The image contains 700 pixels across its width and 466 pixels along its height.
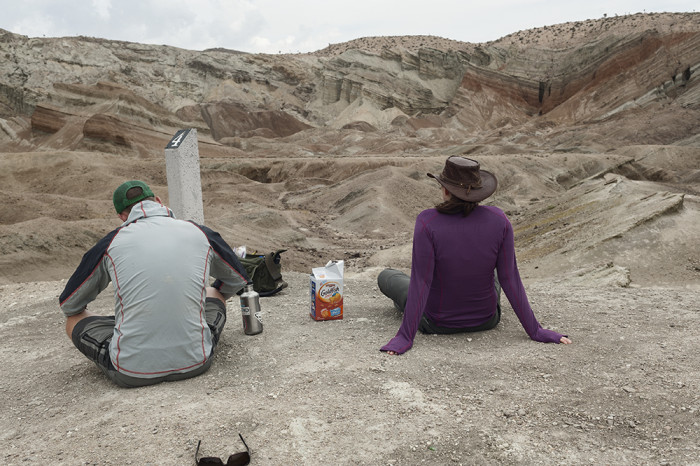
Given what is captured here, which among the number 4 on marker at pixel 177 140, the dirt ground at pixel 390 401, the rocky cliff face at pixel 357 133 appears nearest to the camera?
the dirt ground at pixel 390 401

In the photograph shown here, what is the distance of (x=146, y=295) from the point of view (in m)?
3.13

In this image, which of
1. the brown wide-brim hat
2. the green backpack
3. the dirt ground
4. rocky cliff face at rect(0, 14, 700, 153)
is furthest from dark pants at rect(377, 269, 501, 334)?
rocky cliff face at rect(0, 14, 700, 153)

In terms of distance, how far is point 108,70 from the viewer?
1839 inches

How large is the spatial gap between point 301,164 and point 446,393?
23979 millimetres

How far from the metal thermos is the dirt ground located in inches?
3.9

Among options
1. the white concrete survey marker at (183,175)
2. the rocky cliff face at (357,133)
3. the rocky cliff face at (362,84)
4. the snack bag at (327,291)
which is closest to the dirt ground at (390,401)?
the snack bag at (327,291)

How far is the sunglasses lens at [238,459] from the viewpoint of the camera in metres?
2.33

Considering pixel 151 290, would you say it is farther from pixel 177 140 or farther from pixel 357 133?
pixel 357 133

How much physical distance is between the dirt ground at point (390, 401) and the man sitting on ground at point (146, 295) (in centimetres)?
16

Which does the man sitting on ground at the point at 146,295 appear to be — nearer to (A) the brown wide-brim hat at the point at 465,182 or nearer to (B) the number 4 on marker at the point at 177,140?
(A) the brown wide-brim hat at the point at 465,182

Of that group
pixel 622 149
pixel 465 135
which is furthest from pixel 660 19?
pixel 622 149

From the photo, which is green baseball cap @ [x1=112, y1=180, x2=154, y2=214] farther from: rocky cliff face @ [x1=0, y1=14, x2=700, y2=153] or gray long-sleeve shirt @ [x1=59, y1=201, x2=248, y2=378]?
rocky cliff face @ [x1=0, y1=14, x2=700, y2=153]

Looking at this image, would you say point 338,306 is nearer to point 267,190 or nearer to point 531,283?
point 531,283

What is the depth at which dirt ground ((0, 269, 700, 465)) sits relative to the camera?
2.45 metres
